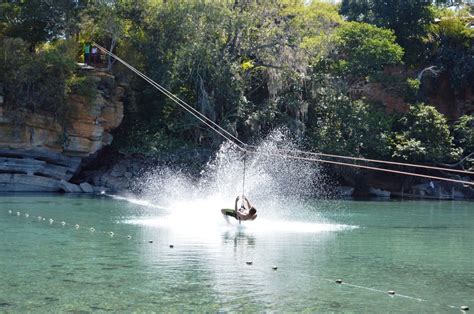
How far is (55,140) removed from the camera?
41.2 metres

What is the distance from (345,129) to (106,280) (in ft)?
110

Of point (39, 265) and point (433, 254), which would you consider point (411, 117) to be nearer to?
point (433, 254)

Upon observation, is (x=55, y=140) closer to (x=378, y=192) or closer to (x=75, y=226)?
(x=75, y=226)

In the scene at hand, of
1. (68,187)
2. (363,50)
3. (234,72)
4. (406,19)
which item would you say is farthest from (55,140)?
(406,19)

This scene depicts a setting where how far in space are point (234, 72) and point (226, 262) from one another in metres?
27.2

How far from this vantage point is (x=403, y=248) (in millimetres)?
22172

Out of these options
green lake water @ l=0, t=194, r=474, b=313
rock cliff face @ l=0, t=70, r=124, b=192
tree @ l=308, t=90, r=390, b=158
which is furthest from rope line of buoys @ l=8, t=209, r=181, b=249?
tree @ l=308, t=90, r=390, b=158

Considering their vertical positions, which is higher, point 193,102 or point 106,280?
point 193,102

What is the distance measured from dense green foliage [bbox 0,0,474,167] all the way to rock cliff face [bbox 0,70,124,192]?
1.06m

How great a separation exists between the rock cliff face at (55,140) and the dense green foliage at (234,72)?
1.06 m

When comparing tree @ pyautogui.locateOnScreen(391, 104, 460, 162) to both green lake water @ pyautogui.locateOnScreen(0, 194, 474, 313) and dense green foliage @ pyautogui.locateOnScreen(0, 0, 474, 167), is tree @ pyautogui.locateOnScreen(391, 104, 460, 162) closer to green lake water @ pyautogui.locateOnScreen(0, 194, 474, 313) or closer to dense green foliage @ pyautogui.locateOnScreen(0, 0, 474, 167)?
dense green foliage @ pyautogui.locateOnScreen(0, 0, 474, 167)

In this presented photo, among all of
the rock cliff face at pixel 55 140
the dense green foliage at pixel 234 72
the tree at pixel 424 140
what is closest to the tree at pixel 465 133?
the dense green foliage at pixel 234 72

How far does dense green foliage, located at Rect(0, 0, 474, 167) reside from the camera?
41.4 meters

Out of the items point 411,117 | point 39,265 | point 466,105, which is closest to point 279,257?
point 39,265
